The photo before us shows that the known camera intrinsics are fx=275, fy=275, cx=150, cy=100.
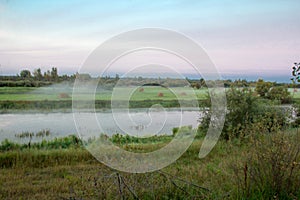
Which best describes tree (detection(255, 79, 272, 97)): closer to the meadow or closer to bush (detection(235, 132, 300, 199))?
the meadow

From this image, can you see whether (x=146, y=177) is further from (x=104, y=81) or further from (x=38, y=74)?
(x=38, y=74)

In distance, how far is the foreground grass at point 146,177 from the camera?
10.0 feet

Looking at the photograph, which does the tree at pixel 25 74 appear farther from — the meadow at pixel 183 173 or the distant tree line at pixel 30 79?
the meadow at pixel 183 173

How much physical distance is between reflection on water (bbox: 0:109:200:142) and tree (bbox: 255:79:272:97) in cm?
264

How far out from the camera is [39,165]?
5164mm

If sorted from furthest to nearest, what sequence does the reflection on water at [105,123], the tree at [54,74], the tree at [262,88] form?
the tree at [54,74] < the tree at [262,88] < the reflection on water at [105,123]

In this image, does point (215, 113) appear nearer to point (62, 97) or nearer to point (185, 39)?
point (185, 39)

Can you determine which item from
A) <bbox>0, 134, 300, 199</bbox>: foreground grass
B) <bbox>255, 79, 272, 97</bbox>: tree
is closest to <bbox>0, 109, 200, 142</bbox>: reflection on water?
<bbox>0, 134, 300, 199</bbox>: foreground grass

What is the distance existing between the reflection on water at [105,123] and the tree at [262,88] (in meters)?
2.64

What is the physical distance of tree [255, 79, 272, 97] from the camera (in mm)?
9923

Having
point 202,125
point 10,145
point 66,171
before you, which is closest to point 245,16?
point 202,125

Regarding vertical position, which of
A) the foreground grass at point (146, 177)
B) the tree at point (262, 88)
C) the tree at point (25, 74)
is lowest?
the foreground grass at point (146, 177)

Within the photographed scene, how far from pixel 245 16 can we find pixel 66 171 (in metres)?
5.86

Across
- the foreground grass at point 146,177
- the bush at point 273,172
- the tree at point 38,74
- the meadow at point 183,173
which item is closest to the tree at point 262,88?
the meadow at point 183,173
